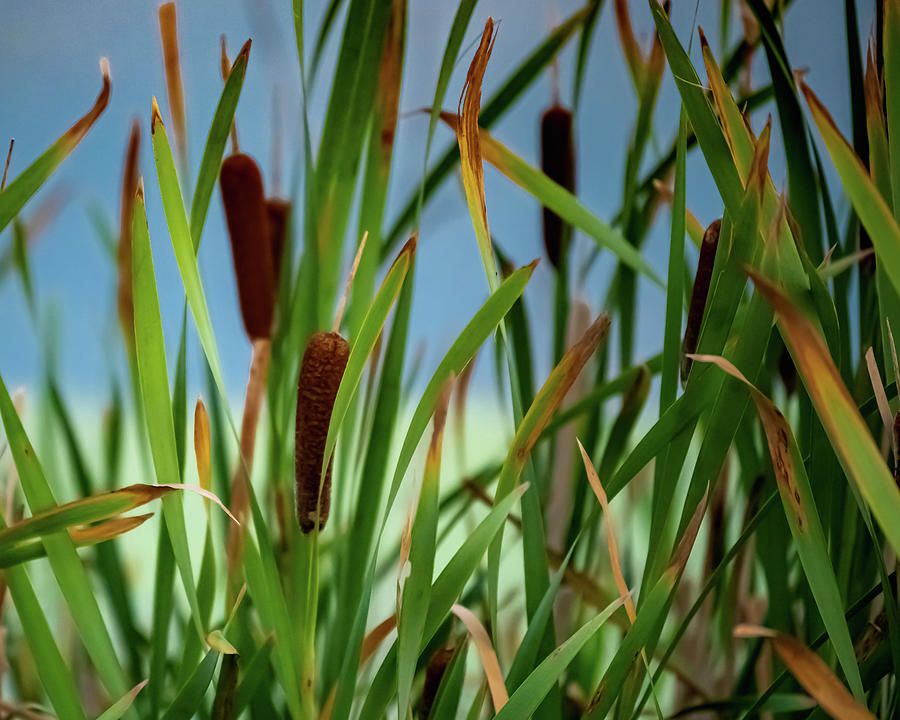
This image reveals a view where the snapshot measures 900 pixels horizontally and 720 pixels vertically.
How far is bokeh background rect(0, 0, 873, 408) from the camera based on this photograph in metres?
0.60

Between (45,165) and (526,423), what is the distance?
0.30m

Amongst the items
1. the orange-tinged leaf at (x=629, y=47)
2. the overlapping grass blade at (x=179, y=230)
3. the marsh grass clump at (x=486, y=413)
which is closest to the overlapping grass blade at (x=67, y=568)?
the marsh grass clump at (x=486, y=413)

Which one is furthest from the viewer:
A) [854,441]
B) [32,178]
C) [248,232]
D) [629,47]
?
[629,47]

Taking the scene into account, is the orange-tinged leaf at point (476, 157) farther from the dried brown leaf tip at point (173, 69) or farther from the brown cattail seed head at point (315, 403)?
the dried brown leaf tip at point (173, 69)

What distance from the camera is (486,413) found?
0.68 meters

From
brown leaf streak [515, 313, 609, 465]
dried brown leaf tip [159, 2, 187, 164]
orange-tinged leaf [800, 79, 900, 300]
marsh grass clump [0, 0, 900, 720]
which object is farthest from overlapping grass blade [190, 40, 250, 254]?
orange-tinged leaf [800, 79, 900, 300]

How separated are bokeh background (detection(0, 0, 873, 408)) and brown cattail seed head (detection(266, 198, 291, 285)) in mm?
36

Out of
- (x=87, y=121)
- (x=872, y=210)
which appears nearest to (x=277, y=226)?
(x=87, y=121)

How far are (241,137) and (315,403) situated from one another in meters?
0.35

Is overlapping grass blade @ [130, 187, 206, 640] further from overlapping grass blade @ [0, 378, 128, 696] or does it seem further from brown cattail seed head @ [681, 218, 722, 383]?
brown cattail seed head @ [681, 218, 722, 383]

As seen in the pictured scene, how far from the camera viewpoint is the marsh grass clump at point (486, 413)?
0.34m

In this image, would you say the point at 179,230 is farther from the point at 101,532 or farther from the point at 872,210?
the point at 872,210

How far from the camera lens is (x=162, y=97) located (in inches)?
23.5

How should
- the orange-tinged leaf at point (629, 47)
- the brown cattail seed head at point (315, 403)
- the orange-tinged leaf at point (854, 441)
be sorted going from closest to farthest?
the orange-tinged leaf at point (854, 441)
the brown cattail seed head at point (315, 403)
the orange-tinged leaf at point (629, 47)
